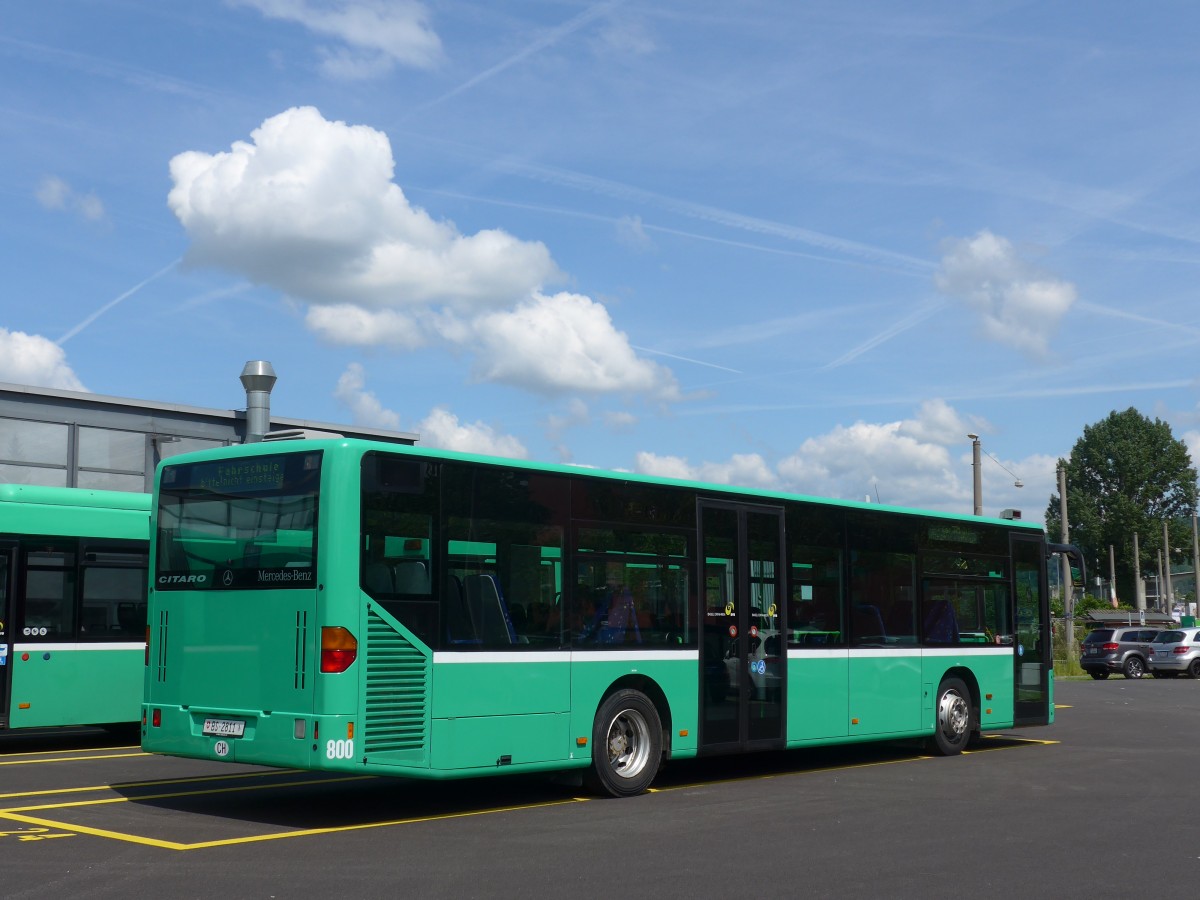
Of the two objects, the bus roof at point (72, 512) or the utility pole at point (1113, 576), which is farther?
the utility pole at point (1113, 576)

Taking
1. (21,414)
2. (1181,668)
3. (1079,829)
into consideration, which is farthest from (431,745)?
(1181,668)

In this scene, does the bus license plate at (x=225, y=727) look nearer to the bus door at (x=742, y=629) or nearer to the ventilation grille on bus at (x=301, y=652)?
the ventilation grille on bus at (x=301, y=652)

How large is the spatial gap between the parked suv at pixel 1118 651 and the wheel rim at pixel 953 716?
28581 mm

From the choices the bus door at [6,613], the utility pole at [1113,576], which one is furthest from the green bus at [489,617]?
the utility pole at [1113,576]

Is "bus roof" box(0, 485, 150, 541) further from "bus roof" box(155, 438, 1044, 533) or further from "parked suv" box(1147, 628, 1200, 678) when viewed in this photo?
"parked suv" box(1147, 628, 1200, 678)

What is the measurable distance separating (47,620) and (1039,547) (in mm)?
12188

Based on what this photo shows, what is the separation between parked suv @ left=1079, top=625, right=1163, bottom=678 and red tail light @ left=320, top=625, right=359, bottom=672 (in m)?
37.5

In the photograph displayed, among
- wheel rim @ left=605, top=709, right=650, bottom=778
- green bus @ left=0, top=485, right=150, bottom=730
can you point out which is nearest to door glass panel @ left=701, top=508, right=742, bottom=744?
wheel rim @ left=605, top=709, right=650, bottom=778

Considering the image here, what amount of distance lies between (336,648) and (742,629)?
4798mm

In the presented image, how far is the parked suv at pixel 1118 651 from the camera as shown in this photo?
43.3m

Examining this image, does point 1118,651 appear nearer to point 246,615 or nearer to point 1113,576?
point 246,615

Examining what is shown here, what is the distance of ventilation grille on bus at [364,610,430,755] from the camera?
408 inches

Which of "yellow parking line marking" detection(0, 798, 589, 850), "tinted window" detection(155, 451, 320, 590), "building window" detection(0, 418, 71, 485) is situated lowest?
"yellow parking line marking" detection(0, 798, 589, 850)

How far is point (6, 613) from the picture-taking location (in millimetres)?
16141
